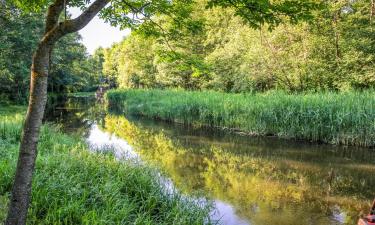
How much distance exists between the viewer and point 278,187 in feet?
27.6

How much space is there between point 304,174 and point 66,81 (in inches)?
1472

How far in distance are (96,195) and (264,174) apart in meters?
5.70

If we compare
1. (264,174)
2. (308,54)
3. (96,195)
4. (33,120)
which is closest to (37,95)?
(33,120)

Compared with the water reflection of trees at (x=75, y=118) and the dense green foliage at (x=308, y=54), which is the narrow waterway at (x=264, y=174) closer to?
the water reflection of trees at (x=75, y=118)

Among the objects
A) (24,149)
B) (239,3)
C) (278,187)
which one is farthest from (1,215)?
(278,187)

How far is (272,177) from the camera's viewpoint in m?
9.29

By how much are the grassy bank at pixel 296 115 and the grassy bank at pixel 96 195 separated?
899 cm

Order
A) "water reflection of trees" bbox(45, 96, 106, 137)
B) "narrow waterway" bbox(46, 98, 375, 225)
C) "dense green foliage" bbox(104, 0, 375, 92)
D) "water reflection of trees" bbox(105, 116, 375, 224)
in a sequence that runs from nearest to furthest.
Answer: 1. "narrow waterway" bbox(46, 98, 375, 225)
2. "water reflection of trees" bbox(105, 116, 375, 224)
3. "dense green foliage" bbox(104, 0, 375, 92)
4. "water reflection of trees" bbox(45, 96, 106, 137)

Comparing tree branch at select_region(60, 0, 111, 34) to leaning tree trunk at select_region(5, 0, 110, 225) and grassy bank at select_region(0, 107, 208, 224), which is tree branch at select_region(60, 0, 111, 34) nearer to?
leaning tree trunk at select_region(5, 0, 110, 225)

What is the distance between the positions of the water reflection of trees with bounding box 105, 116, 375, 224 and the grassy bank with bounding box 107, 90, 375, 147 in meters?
1.18

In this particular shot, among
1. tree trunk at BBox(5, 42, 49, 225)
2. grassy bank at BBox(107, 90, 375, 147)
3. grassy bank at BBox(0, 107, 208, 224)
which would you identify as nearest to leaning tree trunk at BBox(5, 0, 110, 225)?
tree trunk at BBox(5, 42, 49, 225)

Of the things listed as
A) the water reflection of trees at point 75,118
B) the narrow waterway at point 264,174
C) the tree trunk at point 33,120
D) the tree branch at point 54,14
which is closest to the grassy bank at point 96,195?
the narrow waterway at point 264,174

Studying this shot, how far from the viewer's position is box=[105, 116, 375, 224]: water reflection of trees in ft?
22.8

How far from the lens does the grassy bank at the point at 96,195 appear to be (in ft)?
14.9
